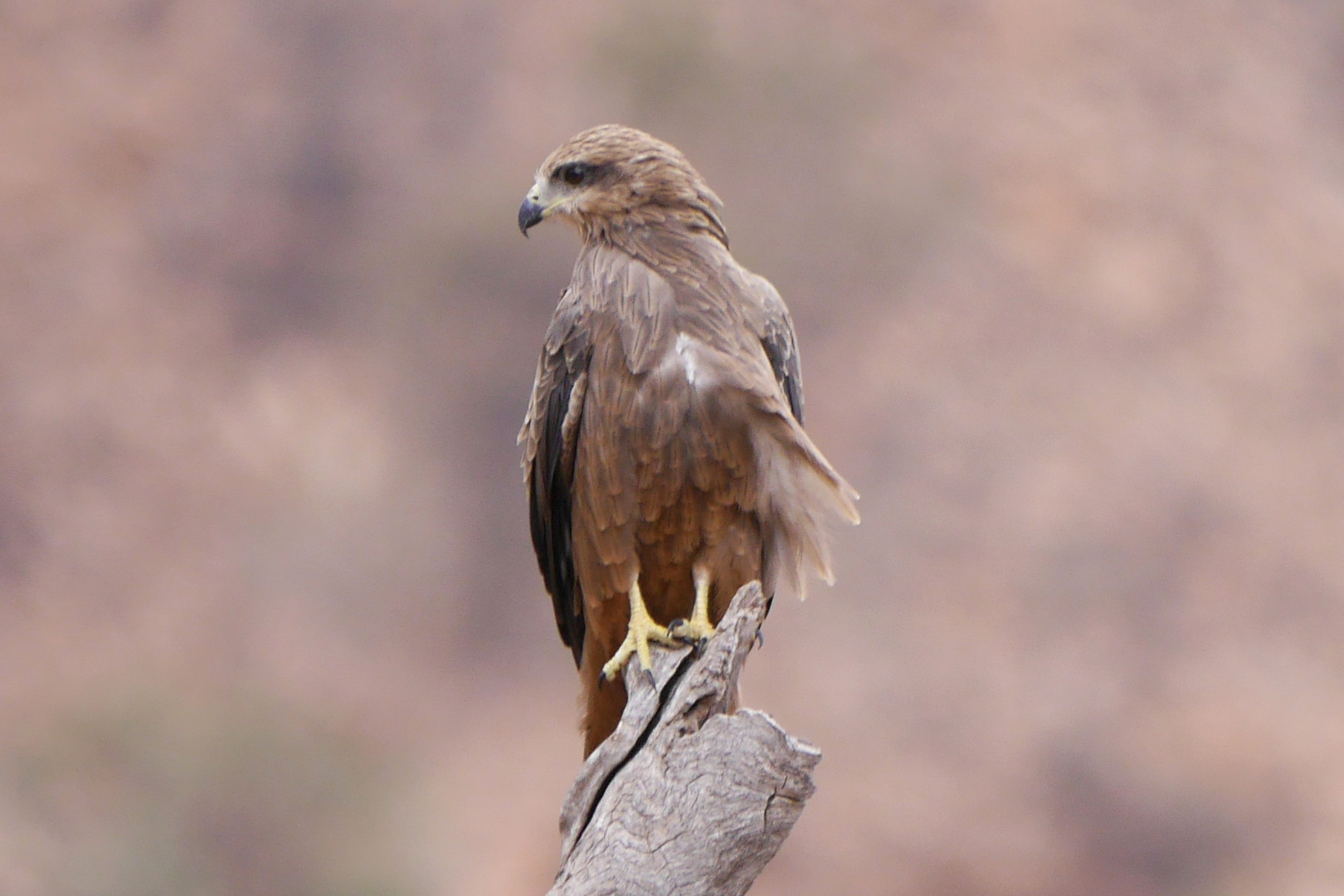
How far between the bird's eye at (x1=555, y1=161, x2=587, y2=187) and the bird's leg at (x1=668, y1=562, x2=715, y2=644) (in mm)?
1276

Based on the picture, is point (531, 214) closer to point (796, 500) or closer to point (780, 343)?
point (780, 343)

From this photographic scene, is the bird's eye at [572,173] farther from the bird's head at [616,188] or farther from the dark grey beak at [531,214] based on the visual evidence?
the dark grey beak at [531,214]

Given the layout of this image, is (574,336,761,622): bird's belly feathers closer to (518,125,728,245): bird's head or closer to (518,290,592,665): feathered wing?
(518,290,592,665): feathered wing

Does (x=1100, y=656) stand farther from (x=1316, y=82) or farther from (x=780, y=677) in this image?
(x=1316, y=82)

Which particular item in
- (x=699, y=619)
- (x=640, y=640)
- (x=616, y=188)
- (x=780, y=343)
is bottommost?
(x=640, y=640)

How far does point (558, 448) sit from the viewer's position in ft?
14.8

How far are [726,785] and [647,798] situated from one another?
202 millimetres

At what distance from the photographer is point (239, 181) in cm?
1456

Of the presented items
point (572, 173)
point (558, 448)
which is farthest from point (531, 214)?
point (558, 448)

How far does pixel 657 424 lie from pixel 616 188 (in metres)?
0.83

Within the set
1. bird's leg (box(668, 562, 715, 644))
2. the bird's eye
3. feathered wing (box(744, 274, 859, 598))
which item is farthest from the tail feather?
the bird's eye

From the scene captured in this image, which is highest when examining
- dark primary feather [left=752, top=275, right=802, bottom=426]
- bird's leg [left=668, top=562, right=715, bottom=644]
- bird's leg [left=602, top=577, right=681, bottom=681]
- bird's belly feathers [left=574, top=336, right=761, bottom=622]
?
dark primary feather [left=752, top=275, right=802, bottom=426]

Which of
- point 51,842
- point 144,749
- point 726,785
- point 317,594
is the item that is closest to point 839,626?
point 317,594

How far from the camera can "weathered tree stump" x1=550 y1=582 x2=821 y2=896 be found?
3.38 meters
